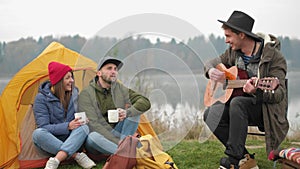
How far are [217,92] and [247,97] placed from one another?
0.29 meters

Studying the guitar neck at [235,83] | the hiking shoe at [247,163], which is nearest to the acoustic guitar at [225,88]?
the guitar neck at [235,83]

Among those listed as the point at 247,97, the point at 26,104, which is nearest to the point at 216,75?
the point at 247,97

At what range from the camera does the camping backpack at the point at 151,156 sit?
3584 mm

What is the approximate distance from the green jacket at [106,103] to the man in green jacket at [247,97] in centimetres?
57

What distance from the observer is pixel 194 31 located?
3369 millimetres

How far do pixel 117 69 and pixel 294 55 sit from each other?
334 cm

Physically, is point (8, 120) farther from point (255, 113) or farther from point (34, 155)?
point (255, 113)

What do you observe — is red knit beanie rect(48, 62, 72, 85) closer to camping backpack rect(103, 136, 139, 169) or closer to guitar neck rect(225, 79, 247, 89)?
camping backpack rect(103, 136, 139, 169)

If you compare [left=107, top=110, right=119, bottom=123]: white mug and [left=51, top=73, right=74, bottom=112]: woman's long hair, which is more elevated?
[left=51, top=73, right=74, bottom=112]: woman's long hair

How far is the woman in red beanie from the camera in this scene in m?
4.08

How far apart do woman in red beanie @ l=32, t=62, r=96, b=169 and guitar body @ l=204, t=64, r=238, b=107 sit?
3.44ft

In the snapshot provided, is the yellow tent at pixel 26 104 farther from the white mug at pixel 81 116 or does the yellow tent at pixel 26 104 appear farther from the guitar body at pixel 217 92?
the guitar body at pixel 217 92

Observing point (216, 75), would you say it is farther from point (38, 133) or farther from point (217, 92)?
point (38, 133)

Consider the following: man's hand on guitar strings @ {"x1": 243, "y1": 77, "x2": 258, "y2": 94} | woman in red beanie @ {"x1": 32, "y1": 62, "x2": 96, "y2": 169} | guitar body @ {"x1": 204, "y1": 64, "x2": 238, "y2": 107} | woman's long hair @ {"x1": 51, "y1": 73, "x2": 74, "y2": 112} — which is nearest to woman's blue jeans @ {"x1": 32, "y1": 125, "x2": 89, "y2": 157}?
woman in red beanie @ {"x1": 32, "y1": 62, "x2": 96, "y2": 169}
